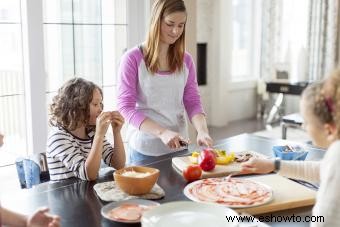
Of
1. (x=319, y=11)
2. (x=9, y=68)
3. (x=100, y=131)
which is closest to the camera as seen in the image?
(x=100, y=131)

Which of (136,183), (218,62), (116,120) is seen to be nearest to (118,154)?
(116,120)

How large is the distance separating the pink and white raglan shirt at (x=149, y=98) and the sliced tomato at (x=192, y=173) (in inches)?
19.2

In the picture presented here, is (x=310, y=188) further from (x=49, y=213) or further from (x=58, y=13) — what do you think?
(x=58, y=13)

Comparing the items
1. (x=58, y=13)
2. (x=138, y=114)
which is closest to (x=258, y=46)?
(x=58, y=13)

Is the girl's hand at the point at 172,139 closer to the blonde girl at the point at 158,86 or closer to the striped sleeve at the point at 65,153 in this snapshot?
the blonde girl at the point at 158,86

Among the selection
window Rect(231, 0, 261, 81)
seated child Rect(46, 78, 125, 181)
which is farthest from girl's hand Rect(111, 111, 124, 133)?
window Rect(231, 0, 261, 81)

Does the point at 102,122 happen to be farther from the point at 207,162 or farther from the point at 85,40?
the point at 85,40

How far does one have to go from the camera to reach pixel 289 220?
50.7 inches

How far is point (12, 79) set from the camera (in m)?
2.78

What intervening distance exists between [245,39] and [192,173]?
206 inches

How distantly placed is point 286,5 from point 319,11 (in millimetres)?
507

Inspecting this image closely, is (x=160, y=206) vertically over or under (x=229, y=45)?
under

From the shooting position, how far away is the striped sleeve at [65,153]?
1.71 metres

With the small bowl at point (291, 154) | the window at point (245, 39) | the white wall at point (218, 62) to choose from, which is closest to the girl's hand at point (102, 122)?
the small bowl at point (291, 154)
